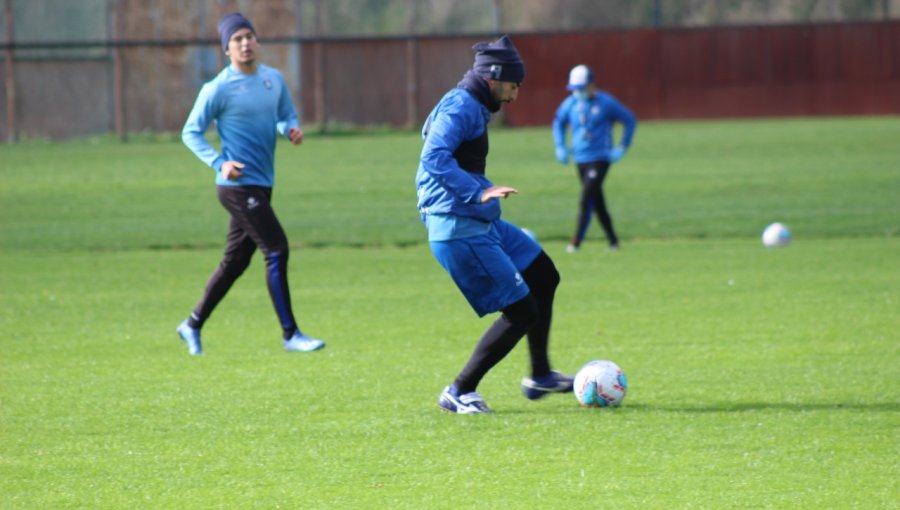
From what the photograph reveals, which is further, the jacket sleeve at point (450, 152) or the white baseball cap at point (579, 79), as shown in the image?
the white baseball cap at point (579, 79)

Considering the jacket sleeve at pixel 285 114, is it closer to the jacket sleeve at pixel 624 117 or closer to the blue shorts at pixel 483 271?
the blue shorts at pixel 483 271

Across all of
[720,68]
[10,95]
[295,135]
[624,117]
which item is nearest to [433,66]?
[720,68]

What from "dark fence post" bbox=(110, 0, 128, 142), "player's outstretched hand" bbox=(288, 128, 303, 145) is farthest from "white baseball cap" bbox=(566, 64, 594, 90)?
"dark fence post" bbox=(110, 0, 128, 142)

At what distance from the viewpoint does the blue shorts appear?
7.19 metres

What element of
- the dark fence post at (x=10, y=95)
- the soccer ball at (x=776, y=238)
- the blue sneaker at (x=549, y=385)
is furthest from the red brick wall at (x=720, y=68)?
the blue sneaker at (x=549, y=385)

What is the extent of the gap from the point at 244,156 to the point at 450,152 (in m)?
2.80

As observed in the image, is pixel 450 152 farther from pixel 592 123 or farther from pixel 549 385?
pixel 592 123

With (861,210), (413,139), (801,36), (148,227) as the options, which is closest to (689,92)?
(801,36)

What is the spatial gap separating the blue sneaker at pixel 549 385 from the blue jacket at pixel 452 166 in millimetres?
1068

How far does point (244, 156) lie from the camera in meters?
9.34

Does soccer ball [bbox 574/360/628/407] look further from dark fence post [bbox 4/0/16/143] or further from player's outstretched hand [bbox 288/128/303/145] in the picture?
dark fence post [bbox 4/0/16/143]

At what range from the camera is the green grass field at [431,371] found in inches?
235

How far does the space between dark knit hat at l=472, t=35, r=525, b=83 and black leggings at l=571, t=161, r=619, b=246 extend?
9190mm

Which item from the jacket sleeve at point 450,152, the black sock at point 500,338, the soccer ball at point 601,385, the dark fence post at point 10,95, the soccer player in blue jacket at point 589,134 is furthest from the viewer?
the dark fence post at point 10,95
